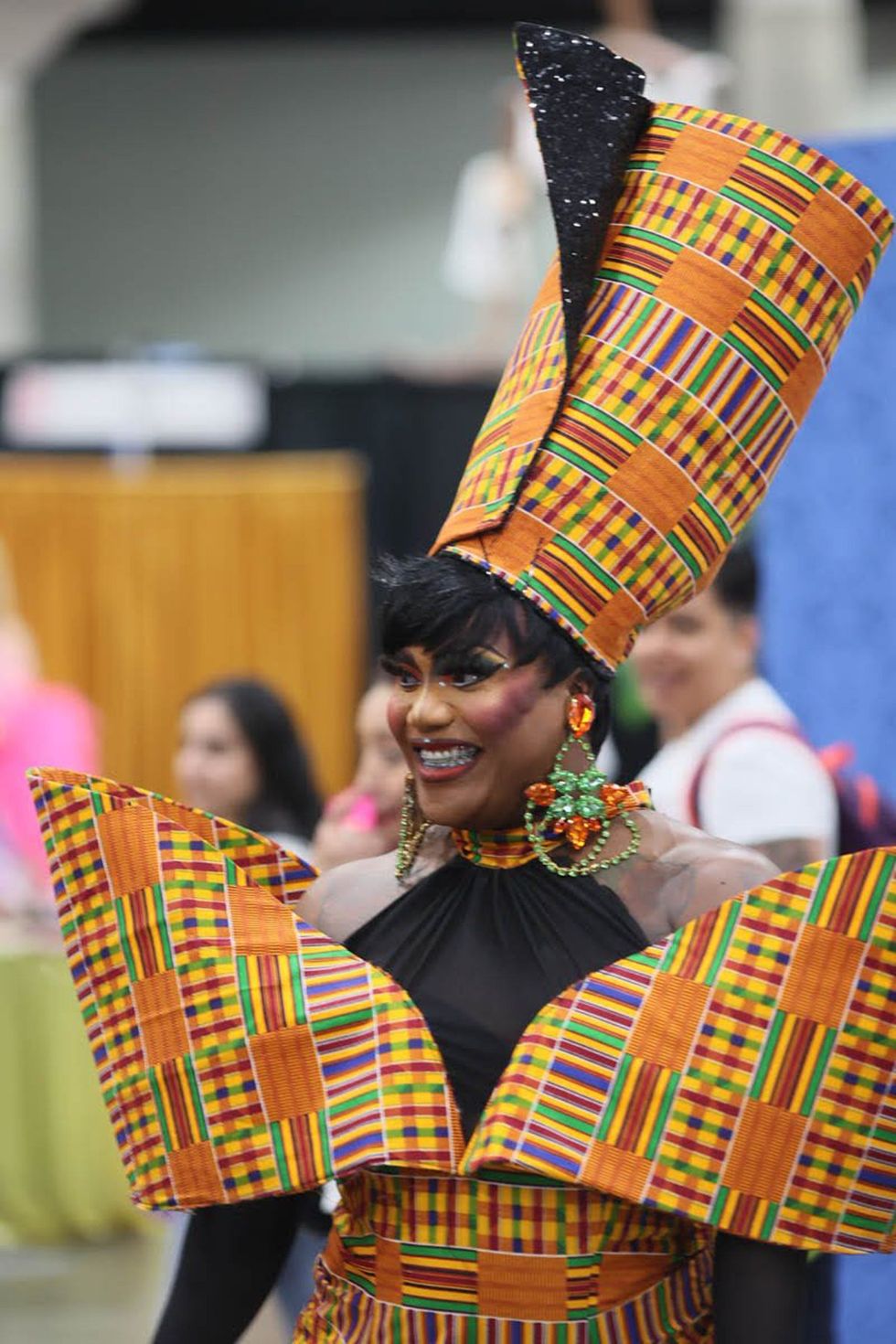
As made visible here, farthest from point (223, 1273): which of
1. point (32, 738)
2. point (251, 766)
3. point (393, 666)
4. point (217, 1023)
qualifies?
point (32, 738)

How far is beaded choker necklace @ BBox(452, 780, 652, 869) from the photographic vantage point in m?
2.12

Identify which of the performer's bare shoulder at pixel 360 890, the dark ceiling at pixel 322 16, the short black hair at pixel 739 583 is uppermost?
the dark ceiling at pixel 322 16

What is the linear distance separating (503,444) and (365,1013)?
54 centimetres

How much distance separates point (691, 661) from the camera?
3.51 metres

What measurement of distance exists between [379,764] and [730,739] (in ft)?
2.10

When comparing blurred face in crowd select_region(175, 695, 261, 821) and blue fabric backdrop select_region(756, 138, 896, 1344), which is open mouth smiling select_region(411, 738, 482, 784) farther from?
blurred face in crowd select_region(175, 695, 261, 821)

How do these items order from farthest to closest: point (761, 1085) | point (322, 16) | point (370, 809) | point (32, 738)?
point (322, 16)
point (32, 738)
point (370, 809)
point (761, 1085)

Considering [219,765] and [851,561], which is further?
[219,765]

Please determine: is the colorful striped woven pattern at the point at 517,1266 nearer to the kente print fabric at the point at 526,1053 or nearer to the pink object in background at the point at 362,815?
the kente print fabric at the point at 526,1053

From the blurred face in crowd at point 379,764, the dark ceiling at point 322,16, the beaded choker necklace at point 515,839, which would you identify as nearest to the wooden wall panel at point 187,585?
the dark ceiling at point 322,16

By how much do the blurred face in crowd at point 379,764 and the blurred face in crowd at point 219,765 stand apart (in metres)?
1.09

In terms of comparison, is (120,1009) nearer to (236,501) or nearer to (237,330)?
(236,501)

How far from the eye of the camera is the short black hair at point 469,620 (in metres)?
2.06

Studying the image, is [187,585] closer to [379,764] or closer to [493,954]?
[379,764]
